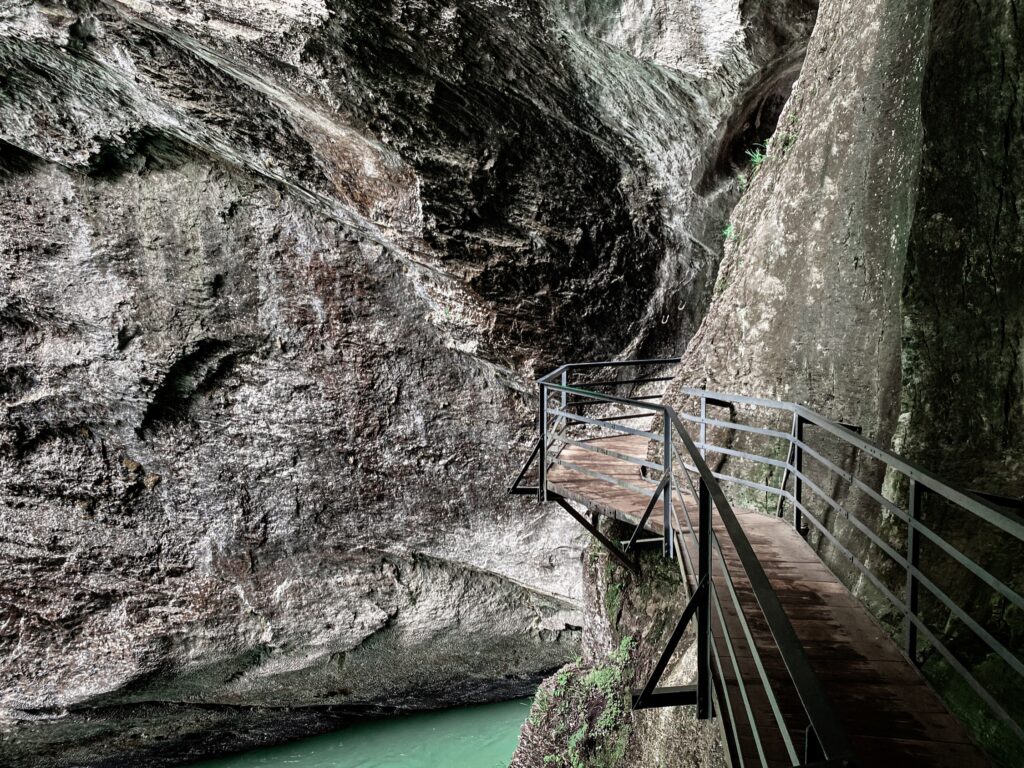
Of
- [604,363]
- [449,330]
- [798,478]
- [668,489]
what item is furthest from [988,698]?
[449,330]

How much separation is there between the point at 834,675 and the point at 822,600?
717 millimetres

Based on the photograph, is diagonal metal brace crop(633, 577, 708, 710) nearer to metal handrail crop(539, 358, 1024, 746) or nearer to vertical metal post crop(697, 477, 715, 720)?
vertical metal post crop(697, 477, 715, 720)

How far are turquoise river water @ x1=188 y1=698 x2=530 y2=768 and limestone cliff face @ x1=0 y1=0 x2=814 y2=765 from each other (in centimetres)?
70

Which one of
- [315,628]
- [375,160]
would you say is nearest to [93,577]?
[315,628]

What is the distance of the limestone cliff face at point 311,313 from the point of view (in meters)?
6.76

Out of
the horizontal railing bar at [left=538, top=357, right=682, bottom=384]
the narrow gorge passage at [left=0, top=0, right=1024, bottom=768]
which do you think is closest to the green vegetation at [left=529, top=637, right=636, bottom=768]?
the narrow gorge passage at [left=0, top=0, right=1024, bottom=768]

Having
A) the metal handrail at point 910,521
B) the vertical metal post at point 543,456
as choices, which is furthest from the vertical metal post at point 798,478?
the vertical metal post at point 543,456

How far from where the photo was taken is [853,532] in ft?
13.3

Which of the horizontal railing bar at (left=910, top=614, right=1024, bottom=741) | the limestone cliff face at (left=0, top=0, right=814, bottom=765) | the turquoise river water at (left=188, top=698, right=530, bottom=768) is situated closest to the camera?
the horizontal railing bar at (left=910, top=614, right=1024, bottom=741)

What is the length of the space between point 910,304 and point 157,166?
904cm

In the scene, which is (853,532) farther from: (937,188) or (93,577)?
(93,577)

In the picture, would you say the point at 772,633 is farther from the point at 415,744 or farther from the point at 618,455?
the point at 415,744

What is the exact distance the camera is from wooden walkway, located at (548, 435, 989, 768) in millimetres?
2150

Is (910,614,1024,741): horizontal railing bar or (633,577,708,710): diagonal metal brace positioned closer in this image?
(910,614,1024,741): horizontal railing bar
